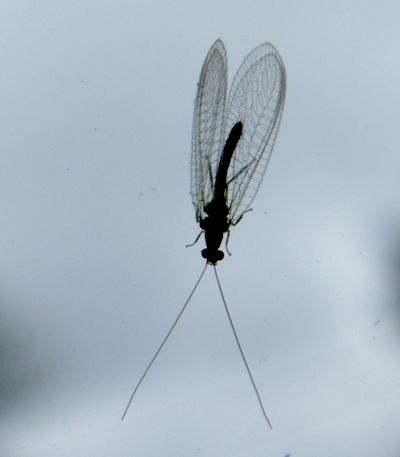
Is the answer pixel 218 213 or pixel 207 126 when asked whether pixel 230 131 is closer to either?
pixel 207 126

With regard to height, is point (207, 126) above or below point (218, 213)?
above

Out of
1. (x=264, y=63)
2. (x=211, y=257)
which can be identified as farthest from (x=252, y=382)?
(x=264, y=63)

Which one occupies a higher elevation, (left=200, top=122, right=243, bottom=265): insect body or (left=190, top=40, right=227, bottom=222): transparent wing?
(left=190, top=40, right=227, bottom=222): transparent wing

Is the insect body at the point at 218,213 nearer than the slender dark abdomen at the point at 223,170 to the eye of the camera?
Yes

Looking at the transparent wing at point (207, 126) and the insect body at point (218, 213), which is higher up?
the transparent wing at point (207, 126)

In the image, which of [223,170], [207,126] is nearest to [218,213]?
[223,170]

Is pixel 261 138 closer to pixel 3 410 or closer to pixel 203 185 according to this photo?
pixel 203 185
